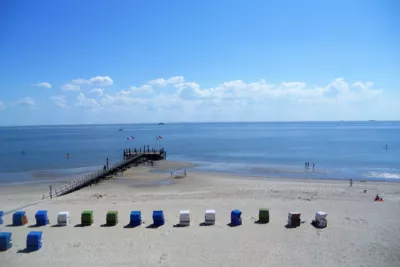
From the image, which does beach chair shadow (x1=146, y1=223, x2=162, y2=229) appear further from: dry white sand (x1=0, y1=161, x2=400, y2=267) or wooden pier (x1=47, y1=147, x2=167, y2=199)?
wooden pier (x1=47, y1=147, x2=167, y2=199)

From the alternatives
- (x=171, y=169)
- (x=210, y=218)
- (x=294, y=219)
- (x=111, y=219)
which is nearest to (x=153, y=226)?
(x=111, y=219)

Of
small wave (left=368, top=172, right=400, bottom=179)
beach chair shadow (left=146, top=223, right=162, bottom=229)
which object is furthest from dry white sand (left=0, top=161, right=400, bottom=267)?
small wave (left=368, top=172, right=400, bottom=179)

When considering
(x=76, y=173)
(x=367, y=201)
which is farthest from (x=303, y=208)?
(x=76, y=173)

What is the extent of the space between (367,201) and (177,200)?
14380 mm

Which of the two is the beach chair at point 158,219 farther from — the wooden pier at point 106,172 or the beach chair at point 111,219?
the wooden pier at point 106,172

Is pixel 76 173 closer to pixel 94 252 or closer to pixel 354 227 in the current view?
pixel 94 252

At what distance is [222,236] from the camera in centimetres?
1662

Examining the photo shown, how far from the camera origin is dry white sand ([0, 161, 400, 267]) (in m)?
14.0

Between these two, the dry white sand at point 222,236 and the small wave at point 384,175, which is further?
the small wave at point 384,175

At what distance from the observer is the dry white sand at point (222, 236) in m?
14.0

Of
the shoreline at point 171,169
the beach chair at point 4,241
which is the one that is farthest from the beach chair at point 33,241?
the shoreline at point 171,169

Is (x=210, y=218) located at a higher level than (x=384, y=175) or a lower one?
higher

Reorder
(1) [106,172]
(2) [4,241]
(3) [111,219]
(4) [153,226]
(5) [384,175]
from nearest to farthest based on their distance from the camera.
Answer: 1. (2) [4,241]
2. (4) [153,226]
3. (3) [111,219]
4. (1) [106,172]
5. (5) [384,175]

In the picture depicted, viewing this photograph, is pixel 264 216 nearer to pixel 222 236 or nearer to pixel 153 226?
pixel 222 236
